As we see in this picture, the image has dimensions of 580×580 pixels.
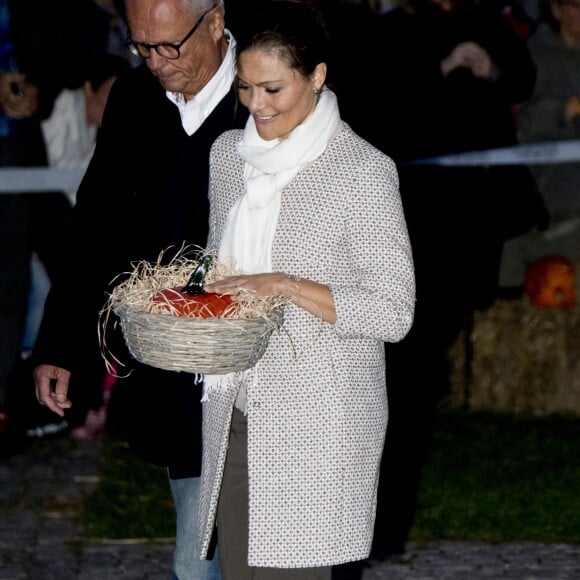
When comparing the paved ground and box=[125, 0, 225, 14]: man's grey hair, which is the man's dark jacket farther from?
the paved ground

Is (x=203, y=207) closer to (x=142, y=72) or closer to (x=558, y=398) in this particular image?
(x=142, y=72)

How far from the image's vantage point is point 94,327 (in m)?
4.50

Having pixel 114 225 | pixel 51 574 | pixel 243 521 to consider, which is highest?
pixel 114 225

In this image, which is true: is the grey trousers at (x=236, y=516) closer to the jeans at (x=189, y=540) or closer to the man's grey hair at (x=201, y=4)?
the jeans at (x=189, y=540)

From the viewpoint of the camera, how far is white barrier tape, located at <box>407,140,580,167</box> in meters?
8.33

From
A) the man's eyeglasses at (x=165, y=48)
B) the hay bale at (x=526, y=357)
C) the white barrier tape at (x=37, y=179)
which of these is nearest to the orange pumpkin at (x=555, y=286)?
the hay bale at (x=526, y=357)

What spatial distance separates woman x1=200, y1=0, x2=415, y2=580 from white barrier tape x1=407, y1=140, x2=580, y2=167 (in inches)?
182

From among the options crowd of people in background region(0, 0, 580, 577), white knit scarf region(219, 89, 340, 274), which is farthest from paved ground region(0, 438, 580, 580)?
white knit scarf region(219, 89, 340, 274)

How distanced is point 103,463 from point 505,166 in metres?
2.97

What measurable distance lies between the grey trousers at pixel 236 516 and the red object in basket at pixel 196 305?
52 cm

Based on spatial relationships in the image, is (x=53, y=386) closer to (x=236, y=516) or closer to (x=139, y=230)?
(x=139, y=230)

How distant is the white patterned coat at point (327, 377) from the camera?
3.69 m

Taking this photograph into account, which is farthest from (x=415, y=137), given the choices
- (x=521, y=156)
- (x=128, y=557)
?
(x=128, y=557)

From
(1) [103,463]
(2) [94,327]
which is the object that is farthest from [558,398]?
(2) [94,327]
